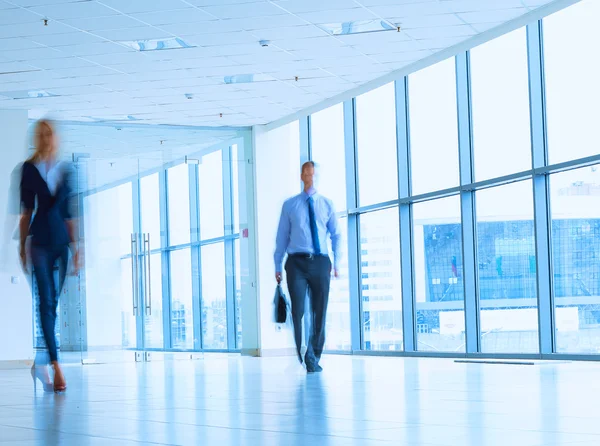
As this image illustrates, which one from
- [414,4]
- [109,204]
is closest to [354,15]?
[414,4]

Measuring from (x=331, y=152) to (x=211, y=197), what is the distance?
1.86 meters

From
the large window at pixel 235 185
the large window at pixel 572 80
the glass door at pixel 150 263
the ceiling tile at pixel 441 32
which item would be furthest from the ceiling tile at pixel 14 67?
the large window at pixel 572 80

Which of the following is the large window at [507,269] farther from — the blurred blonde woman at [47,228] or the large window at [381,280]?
the blurred blonde woman at [47,228]

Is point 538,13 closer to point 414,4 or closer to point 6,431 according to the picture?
point 414,4

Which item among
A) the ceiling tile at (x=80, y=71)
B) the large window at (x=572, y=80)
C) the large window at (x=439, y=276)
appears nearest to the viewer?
the large window at (x=572, y=80)

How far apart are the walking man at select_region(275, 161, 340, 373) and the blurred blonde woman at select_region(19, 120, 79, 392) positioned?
1.77 meters

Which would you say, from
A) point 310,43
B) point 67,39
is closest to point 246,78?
point 310,43

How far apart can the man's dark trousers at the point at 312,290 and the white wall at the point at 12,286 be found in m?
6.78

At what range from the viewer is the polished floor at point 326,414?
255cm

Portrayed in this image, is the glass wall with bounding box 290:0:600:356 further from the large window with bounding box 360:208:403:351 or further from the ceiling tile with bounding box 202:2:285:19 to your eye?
the ceiling tile with bounding box 202:2:285:19

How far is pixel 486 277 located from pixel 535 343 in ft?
3.70

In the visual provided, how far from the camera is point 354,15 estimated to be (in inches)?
363

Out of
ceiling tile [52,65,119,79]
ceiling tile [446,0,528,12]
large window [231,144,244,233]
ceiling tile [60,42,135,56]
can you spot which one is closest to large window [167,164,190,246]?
large window [231,144,244,233]

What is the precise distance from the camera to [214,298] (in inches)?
551
